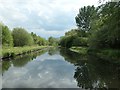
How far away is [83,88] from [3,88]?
4218mm

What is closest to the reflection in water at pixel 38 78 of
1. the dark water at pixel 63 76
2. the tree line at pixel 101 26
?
the dark water at pixel 63 76

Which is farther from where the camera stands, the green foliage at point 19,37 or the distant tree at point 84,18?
the distant tree at point 84,18

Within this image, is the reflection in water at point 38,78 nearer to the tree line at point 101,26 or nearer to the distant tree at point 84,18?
the tree line at point 101,26

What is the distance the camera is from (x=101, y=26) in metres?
24.9

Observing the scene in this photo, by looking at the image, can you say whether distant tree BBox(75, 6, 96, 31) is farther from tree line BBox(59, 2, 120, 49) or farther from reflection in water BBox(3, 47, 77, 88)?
reflection in water BBox(3, 47, 77, 88)

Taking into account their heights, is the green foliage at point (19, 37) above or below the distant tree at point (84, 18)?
below

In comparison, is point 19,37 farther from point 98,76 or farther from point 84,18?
point 98,76

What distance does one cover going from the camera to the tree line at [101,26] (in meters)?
16.1

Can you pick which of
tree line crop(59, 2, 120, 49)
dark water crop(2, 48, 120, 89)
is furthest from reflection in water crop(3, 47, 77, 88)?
tree line crop(59, 2, 120, 49)

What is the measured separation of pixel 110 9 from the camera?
53.1 ft

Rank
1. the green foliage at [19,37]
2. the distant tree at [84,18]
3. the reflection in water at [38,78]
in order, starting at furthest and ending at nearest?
the distant tree at [84,18]
the green foliage at [19,37]
the reflection in water at [38,78]

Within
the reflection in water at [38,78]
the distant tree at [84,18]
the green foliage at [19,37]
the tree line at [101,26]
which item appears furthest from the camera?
the distant tree at [84,18]

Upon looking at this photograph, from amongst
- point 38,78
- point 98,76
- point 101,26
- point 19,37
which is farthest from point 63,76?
point 19,37

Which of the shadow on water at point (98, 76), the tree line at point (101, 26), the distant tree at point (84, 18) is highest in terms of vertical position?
the distant tree at point (84, 18)
